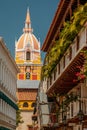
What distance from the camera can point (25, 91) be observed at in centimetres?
12875

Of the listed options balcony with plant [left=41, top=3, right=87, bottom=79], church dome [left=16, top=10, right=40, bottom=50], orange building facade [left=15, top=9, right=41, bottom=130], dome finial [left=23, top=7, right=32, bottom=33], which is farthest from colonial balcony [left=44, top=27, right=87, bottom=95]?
dome finial [left=23, top=7, right=32, bottom=33]

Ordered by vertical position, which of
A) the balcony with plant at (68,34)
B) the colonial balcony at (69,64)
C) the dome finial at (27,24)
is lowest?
the colonial balcony at (69,64)

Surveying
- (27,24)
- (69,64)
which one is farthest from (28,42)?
(69,64)

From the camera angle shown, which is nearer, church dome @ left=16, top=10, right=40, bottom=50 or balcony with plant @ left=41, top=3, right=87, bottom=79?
balcony with plant @ left=41, top=3, right=87, bottom=79

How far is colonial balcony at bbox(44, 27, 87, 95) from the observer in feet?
75.3

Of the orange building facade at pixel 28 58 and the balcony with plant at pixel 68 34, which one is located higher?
the orange building facade at pixel 28 58

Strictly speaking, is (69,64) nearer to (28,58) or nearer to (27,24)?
(28,58)

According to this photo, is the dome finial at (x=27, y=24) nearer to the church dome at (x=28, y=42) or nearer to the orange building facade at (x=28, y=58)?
the orange building facade at (x=28, y=58)

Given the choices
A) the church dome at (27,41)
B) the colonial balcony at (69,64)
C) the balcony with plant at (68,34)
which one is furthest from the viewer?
the church dome at (27,41)

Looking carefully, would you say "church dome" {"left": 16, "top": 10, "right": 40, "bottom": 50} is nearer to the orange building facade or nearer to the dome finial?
the orange building facade

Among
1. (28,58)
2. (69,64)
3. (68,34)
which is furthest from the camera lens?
(28,58)

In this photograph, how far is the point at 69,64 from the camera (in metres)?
27.0

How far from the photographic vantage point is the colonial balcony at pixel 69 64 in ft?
75.3

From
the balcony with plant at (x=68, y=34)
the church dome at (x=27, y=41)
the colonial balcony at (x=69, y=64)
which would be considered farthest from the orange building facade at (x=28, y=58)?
the balcony with plant at (x=68, y=34)
